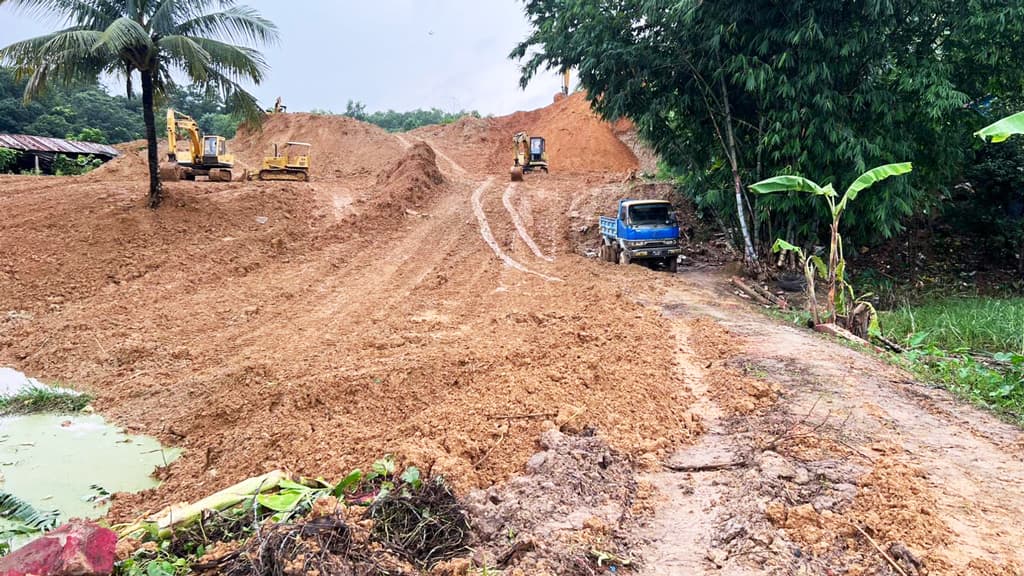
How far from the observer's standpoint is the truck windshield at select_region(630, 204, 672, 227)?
1533cm

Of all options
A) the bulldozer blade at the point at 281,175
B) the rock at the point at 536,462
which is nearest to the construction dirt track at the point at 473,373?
the rock at the point at 536,462

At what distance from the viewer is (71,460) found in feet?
20.5

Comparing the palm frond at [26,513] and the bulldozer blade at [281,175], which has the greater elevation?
the bulldozer blade at [281,175]

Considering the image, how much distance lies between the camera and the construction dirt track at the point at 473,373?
4105 mm

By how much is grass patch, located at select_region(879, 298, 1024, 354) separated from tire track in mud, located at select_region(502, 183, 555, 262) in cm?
816

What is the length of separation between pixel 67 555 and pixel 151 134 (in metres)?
15.3

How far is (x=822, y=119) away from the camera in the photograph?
13.1m

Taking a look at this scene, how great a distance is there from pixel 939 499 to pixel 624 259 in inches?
457

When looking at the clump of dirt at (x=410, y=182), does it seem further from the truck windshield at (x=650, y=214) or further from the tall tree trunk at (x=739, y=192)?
the tall tree trunk at (x=739, y=192)

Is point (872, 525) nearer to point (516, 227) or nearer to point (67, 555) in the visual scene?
point (67, 555)

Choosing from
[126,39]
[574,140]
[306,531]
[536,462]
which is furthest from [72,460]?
[574,140]

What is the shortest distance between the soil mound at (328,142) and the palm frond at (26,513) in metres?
27.1

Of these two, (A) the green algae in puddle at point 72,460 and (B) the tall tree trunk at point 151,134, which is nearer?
(A) the green algae in puddle at point 72,460

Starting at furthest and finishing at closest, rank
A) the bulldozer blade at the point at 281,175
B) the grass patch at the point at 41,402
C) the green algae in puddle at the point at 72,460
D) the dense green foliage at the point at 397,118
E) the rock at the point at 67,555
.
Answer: the dense green foliage at the point at 397,118
the bulldozer blade at the point at 281,175
the grass patch at the point at 41,402
the green algae in puddle at the point at 72,460
the rock at the point at 67,555
